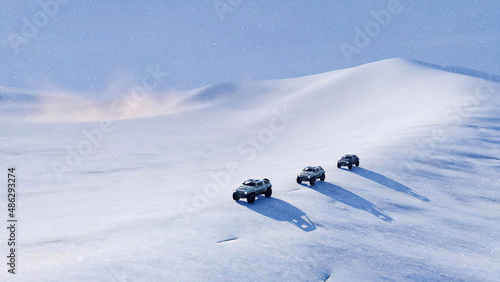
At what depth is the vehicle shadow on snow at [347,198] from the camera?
2019 cm

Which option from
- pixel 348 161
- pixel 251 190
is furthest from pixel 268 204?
pixel 348 161

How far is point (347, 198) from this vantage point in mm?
21391

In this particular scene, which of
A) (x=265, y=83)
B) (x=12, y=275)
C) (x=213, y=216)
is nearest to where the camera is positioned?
(x=12, y=275)

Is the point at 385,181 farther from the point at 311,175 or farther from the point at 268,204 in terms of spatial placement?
the point at 268,204

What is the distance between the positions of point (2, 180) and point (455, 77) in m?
93.5

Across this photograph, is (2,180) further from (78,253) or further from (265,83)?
(265,83)

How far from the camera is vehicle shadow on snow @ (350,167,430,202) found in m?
24.3

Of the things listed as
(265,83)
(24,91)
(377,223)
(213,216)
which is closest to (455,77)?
(265,83)

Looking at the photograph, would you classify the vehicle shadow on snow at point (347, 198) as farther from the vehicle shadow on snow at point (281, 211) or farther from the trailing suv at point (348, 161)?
the trailing suv at point (348, 161)

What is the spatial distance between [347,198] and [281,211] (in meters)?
5.27

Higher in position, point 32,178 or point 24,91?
point 24,91

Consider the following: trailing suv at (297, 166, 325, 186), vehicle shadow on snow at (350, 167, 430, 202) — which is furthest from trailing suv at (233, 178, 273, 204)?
vehicle shadow on snow at (350, 167, 430, 202)

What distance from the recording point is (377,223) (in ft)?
61.6

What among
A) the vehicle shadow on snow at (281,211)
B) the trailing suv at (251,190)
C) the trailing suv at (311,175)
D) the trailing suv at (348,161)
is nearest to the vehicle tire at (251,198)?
the trailing suv at (251,190)
